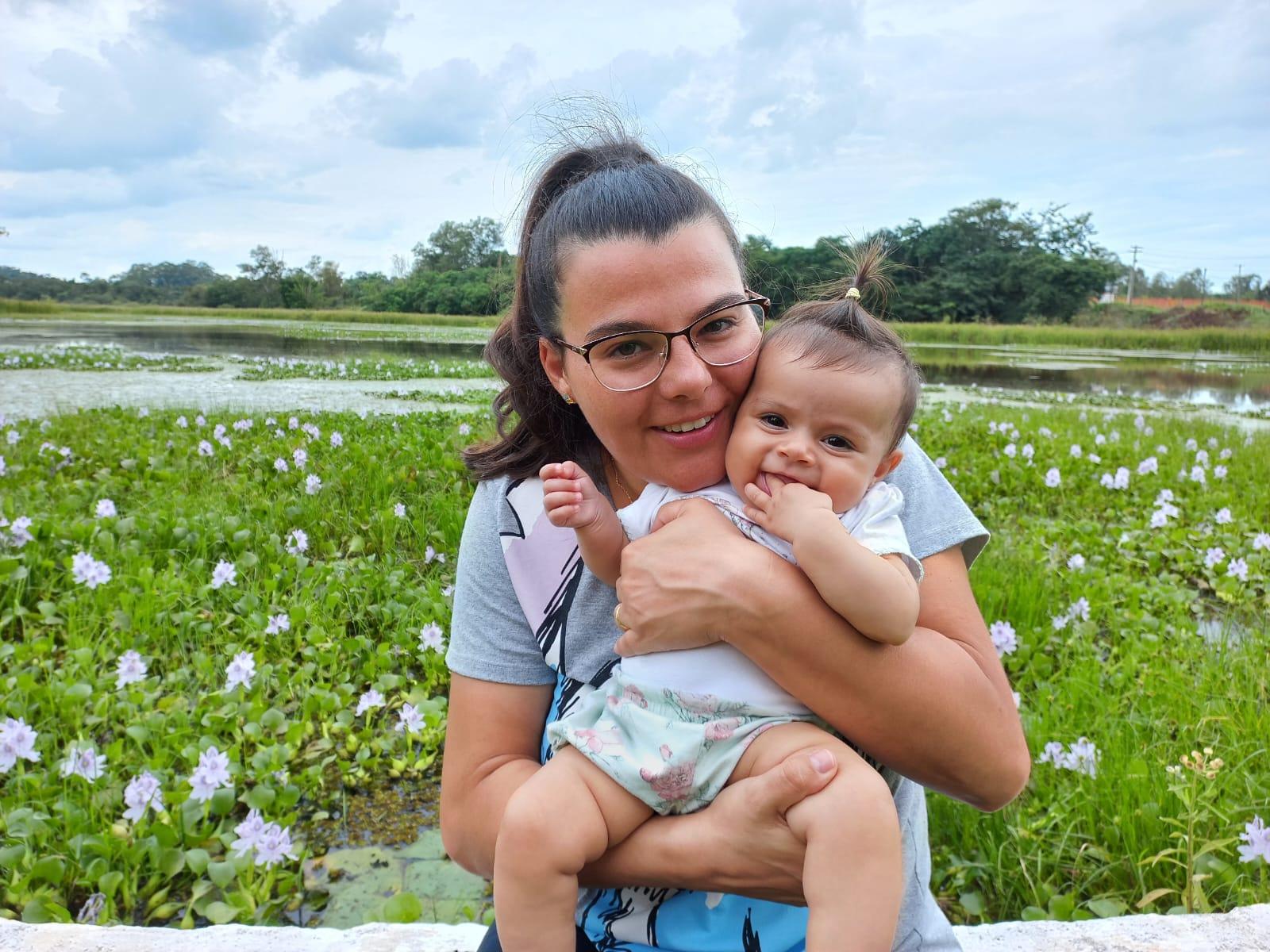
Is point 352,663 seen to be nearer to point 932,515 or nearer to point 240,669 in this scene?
point 240,669

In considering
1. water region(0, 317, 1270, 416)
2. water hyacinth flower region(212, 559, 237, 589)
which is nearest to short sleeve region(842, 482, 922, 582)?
water region(0, 317, 1270, 416)

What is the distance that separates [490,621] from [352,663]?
1.59 m

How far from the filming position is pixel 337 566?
3363 mm

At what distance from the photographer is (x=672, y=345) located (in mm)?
1335

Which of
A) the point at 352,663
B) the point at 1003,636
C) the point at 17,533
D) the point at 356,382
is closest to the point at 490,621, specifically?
the point at 352,663

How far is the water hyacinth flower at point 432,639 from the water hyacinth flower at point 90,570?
1.11m

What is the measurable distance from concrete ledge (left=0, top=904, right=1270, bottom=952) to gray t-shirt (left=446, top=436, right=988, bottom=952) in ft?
0.99

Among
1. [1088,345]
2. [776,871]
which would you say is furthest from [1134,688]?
[1088,345]

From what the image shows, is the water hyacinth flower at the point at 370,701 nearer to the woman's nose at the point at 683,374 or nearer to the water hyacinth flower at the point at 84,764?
the water hyacinth flower at the point at 84,764

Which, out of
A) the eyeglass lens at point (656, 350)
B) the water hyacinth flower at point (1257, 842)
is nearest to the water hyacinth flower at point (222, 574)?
the eyeglass lens at point (656, 350)

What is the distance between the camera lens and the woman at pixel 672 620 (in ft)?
3.82

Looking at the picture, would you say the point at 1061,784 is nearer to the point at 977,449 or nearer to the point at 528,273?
the point at 528,273

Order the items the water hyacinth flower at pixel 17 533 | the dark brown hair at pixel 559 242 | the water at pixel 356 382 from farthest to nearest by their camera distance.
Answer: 1. the water at pixel 356 382
2. the water hyacinth flower at pixel 17 533
3. the dark brown hair at pixel 559 242

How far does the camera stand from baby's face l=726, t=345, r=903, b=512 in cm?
135
